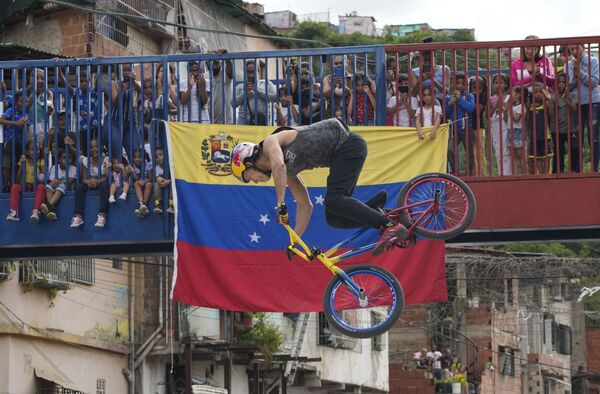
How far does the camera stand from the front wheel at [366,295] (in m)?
16.0

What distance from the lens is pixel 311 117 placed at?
63.9 ft

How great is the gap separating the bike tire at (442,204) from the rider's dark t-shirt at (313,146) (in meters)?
1.31

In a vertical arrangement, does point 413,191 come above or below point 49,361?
above

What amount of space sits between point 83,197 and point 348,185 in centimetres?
531

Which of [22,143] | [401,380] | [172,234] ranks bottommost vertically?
[401,380]

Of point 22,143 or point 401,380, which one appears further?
point 401,380

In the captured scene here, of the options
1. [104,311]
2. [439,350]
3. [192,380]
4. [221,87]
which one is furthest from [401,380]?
[221,87]

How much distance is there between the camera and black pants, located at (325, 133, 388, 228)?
1582 centimetres

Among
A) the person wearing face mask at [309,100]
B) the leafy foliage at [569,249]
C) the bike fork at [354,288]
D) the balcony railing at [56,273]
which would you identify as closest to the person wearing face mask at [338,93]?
the person wearing face mask at [309,100]

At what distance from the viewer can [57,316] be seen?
102ft

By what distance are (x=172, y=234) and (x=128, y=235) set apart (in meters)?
0.62

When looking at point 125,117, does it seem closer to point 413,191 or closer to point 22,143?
point 22,143

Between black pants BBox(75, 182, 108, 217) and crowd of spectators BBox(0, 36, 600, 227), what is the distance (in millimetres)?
19

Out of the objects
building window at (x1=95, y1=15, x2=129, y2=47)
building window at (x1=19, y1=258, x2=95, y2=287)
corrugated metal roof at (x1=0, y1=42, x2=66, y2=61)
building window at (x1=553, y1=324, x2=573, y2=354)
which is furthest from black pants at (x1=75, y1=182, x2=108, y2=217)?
building window at (x1=553, y1=324, x2=573, y2=354)
